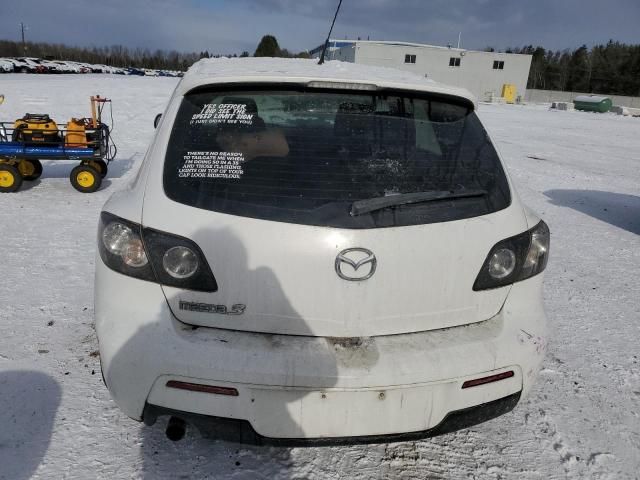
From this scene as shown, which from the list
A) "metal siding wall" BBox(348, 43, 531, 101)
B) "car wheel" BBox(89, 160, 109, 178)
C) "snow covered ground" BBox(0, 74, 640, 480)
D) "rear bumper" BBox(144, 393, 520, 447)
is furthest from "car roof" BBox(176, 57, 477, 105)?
"metal siding wall" BBox(348, 43, 531, 101)

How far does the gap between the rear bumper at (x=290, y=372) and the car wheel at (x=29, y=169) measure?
6520 millimetres

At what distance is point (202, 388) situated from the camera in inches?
70.1

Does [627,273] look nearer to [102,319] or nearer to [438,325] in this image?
[438,325]

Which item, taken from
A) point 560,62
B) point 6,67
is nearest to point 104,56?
point 6,67

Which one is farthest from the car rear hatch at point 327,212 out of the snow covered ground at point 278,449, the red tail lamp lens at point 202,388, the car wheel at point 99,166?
the car wheel at point 99,166

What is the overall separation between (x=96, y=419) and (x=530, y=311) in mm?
2159

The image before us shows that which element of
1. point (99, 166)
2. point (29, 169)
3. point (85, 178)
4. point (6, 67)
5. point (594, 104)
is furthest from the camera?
point (6, 67)

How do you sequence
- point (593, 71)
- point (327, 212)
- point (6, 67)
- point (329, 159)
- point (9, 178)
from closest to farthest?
1. point (327, 212)
2. point (329, 159)
3. point (9, 178)
4. point (6, 67)
5. point (593, 71)

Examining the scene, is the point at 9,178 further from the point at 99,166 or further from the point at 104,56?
the point at 104,56

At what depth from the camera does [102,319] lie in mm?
1925

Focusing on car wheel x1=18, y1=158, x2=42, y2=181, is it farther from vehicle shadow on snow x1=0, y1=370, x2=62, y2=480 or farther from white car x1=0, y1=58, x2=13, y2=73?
white car x1=0, y1=58, x2=13, y2=73

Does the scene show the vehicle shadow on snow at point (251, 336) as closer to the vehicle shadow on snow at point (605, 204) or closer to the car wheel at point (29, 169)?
the vehicle shadow on snow at point (605, 204)

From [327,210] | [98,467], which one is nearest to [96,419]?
[98,467]

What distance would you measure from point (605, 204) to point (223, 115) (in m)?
7.85
